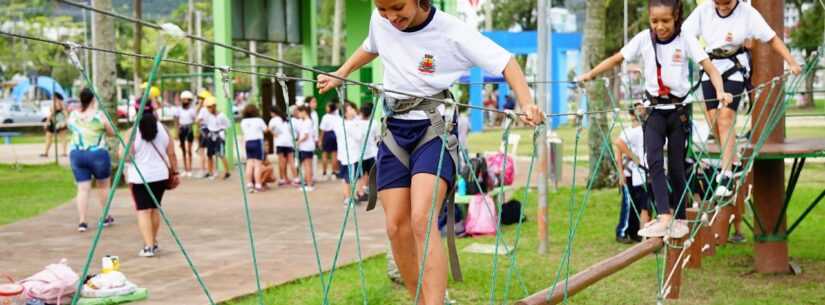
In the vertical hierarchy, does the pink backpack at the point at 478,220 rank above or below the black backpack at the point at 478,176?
below

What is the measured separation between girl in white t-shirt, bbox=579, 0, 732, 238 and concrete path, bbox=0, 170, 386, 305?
2841 mm

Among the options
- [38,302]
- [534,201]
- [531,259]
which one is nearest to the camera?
[38,302]

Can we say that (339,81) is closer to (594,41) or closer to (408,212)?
(408,212)

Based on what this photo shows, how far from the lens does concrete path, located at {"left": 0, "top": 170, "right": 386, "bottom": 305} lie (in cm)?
764

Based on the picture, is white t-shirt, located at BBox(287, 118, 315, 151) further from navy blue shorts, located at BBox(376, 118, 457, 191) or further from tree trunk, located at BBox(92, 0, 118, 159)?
navy blue shorts, located at BBox(376, 118, 457, 191)

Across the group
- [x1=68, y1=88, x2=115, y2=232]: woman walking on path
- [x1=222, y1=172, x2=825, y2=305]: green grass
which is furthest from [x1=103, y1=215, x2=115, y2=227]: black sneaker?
[x1=222, y1=172, x2=825, y2=305]: green grass

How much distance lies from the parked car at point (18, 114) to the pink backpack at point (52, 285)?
126ft

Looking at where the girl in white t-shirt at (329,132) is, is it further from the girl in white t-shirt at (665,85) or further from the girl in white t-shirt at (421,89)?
the girl in white t-shirt at (421,89)

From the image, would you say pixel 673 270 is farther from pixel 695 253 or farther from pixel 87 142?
pixel 87 142

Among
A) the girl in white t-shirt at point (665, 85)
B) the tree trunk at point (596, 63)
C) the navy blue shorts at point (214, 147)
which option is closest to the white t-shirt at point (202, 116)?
the navy blue shorts at point (214, 147)

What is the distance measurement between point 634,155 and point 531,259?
131 cm

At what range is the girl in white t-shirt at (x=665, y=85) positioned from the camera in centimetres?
592

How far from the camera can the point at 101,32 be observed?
48.1ft

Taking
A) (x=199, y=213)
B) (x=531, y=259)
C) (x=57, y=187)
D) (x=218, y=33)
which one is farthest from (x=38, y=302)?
(x=218, y=33)
